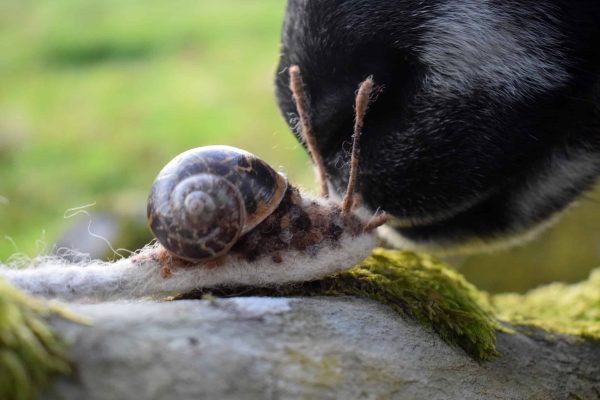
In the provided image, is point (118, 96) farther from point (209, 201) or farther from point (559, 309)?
point (209, 201)

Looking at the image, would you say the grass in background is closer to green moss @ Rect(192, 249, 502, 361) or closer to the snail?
green moss @ Rect(192, 249, 502, 361)

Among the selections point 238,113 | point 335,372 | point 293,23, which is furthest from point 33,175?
point 335,372

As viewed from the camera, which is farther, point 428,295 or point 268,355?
point 428,295

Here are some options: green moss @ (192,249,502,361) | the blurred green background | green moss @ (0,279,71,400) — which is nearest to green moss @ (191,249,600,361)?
green moss @ (192,249,502,361)

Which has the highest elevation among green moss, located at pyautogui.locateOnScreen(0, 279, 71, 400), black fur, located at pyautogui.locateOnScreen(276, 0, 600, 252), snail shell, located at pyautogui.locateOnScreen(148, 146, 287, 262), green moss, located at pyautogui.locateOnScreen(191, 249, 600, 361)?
black fur, located at pyautogui.locateOnScreen(276, 0, 600, 252)

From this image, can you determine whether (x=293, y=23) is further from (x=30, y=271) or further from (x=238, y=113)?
(x=238, y=113)

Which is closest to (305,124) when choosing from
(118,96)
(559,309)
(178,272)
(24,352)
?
(178,272)
